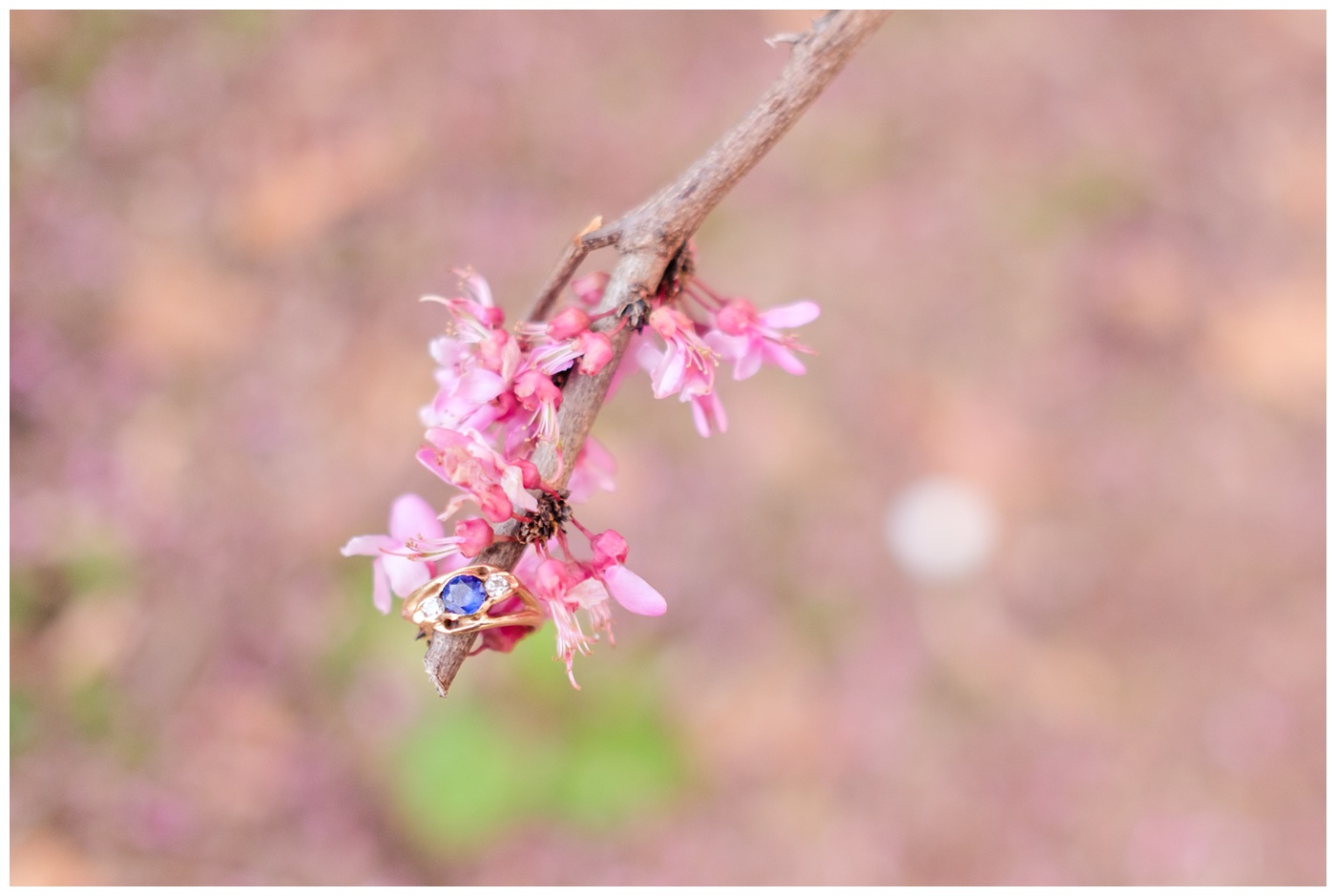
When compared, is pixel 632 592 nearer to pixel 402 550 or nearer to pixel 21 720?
pixel 402 550

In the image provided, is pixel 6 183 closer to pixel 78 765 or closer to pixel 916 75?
pixel 78 765

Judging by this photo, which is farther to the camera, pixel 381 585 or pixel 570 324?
pixel 381 585

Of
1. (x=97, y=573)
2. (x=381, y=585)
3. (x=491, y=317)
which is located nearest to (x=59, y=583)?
(x=97, y=573)

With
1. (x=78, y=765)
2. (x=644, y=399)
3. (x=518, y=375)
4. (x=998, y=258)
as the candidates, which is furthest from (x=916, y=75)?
(x=78, y=765)

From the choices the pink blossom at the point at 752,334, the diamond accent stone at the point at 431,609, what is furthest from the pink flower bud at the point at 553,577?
the pink blossom at the point at 752,334

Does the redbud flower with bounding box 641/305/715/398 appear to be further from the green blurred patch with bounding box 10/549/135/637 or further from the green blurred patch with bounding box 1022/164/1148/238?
the green blurred patch with bounding box 1022/164/1148/238

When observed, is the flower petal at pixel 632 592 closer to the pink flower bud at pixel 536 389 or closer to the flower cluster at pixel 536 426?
the flower cluster at pixel 536 426
